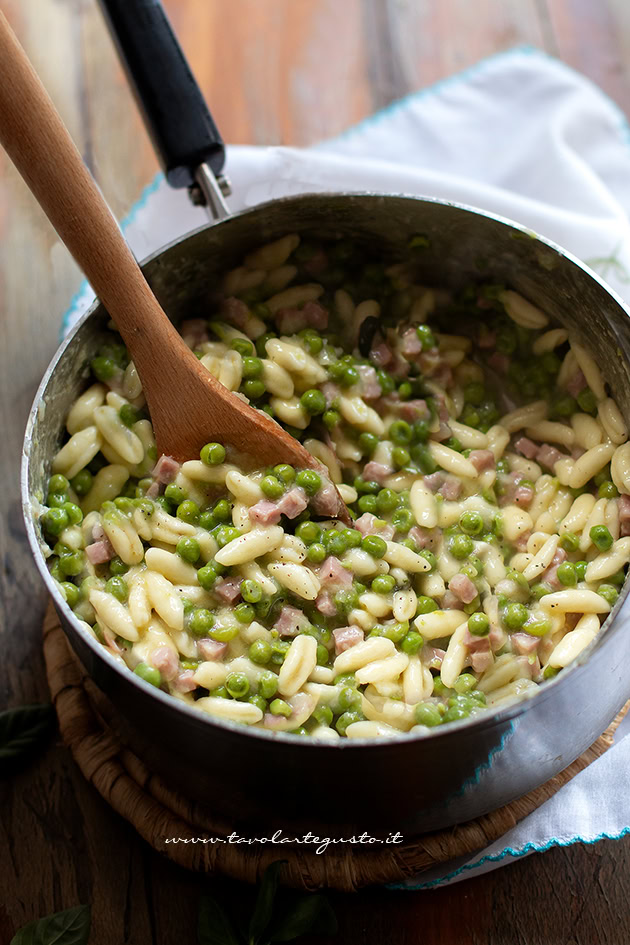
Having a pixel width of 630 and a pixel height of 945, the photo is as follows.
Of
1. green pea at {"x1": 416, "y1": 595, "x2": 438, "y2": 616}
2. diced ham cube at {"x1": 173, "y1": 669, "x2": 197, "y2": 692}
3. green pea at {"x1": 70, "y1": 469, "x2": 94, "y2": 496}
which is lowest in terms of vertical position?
green pea at {"x1": 416, "y1": 595, "x2": 438, "y2": 616}

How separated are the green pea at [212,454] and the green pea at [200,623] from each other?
0.95 ft

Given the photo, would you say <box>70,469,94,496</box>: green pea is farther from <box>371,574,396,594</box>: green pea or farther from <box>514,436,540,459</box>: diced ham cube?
<box>514,436,540,459</box>: diced ham cube

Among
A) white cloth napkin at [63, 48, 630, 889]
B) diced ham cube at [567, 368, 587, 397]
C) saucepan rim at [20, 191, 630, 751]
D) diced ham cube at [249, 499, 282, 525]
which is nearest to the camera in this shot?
saucepan rim at [20, 191, 630, 751]

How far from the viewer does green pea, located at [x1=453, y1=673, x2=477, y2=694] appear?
5.68 ft

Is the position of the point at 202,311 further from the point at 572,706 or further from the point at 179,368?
the point at 572,706

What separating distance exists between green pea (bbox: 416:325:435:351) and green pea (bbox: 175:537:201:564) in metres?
0.68

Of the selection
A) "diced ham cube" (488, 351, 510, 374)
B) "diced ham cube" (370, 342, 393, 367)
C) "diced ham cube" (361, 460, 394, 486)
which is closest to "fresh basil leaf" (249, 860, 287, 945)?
"diced ham cube" (361, 460, 394, 486)

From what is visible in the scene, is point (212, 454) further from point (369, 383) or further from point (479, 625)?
point (479, 625)

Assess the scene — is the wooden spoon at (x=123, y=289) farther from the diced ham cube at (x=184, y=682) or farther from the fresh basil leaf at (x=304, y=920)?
the fresh basil leaf at (x=304, y=920)

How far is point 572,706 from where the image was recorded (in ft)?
5.10

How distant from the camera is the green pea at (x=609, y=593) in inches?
70.3

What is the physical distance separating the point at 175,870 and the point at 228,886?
0.11 meters

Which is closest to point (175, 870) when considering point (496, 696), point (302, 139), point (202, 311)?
point (496, 696)

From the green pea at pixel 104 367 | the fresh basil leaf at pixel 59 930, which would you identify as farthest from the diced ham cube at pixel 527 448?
the fresh basil leaf at pixel 59 930
